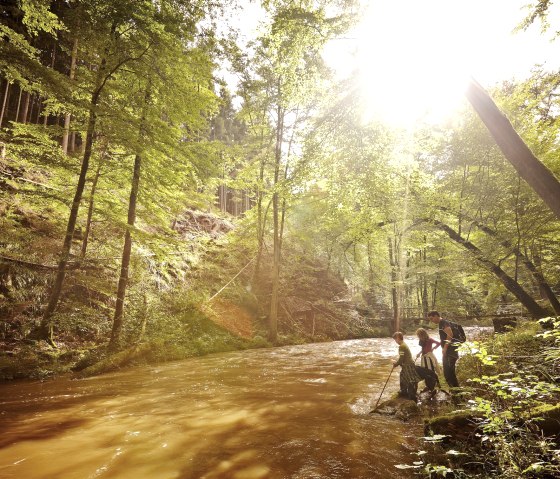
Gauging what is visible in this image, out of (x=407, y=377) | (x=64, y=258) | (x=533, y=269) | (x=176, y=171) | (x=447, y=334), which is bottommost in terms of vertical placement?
(x=407, y=377)

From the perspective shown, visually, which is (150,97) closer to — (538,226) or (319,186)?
(538,226)

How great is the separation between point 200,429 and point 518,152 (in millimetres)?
7994

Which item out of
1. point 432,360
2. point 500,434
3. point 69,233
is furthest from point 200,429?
point 69,233

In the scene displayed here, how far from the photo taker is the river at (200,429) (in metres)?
3.99

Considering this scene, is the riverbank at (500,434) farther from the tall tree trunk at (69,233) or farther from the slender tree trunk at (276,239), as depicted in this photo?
the slender tree trunk at (276,239)

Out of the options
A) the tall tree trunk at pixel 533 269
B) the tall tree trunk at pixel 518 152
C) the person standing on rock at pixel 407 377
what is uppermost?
the tall tree trunk at pixel 518 152

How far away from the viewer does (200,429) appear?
5246mm

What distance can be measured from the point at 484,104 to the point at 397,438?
21.8 ft

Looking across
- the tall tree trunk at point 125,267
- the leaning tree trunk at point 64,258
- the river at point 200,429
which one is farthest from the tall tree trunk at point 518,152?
the tall tree trunk at point 125,267

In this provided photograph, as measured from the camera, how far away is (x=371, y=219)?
16.2 m

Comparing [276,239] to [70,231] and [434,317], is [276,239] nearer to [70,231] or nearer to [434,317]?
[70,231]

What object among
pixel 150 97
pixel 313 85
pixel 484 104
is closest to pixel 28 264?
pixel 150 97

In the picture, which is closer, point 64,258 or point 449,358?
point 449,358

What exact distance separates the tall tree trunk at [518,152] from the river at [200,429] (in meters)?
5.07
